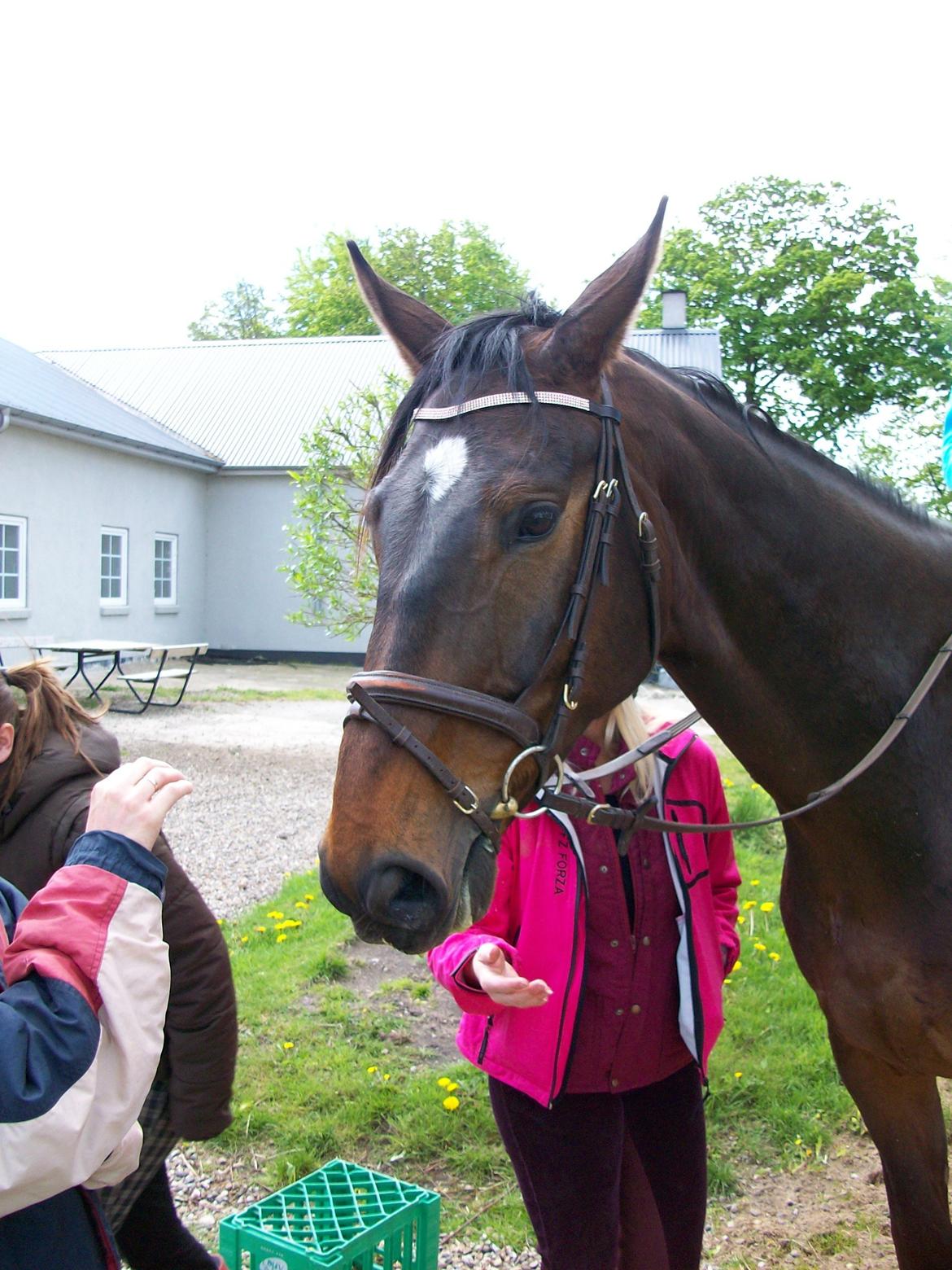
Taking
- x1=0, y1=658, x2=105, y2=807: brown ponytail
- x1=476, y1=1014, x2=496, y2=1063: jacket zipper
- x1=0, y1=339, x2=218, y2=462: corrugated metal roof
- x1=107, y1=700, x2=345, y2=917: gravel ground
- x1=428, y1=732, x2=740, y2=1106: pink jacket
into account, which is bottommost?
x1=107, y1=700, x2=345, y2=917: gravel ground

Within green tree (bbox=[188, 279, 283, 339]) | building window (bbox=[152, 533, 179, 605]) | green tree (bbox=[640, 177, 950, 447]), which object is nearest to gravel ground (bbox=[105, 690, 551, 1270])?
building window (bbox=[152, 533, 179, 605])

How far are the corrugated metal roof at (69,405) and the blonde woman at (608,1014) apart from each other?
51.6ft

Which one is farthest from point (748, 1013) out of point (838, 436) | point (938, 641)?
point (838, 436)

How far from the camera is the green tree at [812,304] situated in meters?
29.3

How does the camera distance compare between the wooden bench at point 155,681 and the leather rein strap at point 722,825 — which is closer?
the leather rein strap at point 722,825

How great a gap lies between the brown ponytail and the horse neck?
157cm

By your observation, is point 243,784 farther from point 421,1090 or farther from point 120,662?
point 421,1090

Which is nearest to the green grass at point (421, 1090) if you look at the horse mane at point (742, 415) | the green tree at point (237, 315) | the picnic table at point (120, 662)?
the horse mane at point (742, 415)

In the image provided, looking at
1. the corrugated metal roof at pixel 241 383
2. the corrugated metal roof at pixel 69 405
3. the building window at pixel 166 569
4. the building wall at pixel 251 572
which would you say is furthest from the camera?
Result: the corrugated metal roof at pixel 241 383

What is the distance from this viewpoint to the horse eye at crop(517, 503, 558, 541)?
183 cm

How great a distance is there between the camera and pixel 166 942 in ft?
8.36

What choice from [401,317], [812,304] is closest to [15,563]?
[401,317]

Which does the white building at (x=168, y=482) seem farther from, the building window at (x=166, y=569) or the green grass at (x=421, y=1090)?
the green grass at (x=421, y=1090)

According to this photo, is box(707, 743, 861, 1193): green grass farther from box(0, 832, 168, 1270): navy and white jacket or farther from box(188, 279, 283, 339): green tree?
box(188, 279, 283, 339): green tree
